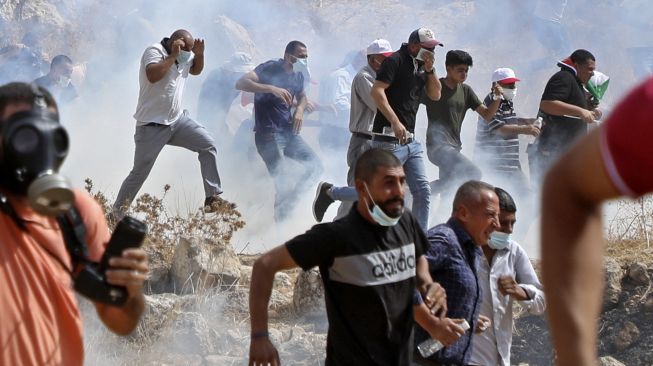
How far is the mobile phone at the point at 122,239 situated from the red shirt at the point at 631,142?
1.22 m

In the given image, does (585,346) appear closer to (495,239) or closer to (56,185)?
(56,185)

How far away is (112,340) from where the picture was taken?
6797 mm

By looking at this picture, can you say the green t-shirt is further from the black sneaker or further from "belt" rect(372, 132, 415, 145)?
the black sneaker

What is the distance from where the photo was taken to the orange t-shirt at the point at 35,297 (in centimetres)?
268

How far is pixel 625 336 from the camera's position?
Result: 7.52 m

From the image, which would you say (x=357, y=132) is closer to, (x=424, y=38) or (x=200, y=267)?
(x=424, y=38)

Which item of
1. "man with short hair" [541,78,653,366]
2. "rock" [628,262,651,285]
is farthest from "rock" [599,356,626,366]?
"man with short hair" [541,78,653,366]

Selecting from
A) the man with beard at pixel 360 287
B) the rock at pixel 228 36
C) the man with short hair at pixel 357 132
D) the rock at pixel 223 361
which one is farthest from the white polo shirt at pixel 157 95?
the rock at pixel 228 36

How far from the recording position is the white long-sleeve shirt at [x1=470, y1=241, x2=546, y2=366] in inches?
204

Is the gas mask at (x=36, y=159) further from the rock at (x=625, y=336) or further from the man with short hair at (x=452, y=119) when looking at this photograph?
the man with short hair at (x=452, y=119)

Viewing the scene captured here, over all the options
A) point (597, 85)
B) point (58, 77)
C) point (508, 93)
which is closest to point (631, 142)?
point (508, 93)

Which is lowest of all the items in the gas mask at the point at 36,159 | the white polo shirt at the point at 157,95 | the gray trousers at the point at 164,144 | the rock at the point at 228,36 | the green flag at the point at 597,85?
the gas mask at the point at 36,159

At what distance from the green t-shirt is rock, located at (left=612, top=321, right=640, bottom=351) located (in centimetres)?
243

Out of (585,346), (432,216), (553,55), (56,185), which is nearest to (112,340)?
(432,216)
